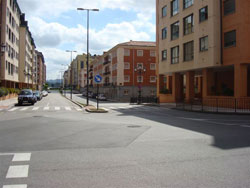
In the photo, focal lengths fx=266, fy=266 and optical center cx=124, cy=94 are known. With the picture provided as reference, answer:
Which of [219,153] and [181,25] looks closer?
[219,153]

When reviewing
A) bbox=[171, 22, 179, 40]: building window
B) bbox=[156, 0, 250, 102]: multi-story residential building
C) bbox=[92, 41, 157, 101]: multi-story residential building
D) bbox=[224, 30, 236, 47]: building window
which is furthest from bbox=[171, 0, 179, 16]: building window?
bbox=[92, 41, 157, 101]: multi-story residential building

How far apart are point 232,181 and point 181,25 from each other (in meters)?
30.5

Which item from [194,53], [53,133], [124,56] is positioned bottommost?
[53,133]

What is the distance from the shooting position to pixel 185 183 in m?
4.71

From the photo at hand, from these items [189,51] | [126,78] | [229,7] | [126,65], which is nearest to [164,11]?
[189,51]

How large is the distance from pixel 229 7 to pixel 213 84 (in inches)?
335

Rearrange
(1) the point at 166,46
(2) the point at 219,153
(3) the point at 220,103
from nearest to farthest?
(2) the point at 219,153
(3) the point at 220,103
(1) the point at 166,46

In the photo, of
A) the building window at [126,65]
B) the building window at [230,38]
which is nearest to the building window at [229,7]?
the building window at [230,38]

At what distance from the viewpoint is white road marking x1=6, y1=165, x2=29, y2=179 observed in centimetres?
510

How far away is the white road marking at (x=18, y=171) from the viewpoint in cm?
510

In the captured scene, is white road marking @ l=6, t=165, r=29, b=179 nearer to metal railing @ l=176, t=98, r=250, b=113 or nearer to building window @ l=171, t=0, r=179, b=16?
metal railing @ l=176, t=98, r=250, b=113

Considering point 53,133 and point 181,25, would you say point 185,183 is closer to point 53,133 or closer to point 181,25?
point 53,133

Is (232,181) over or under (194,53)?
Result: under

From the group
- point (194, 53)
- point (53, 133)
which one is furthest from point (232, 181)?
point (194, 53)
